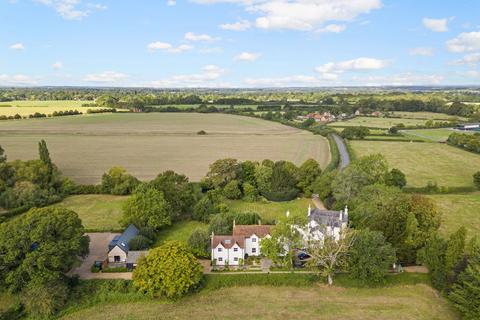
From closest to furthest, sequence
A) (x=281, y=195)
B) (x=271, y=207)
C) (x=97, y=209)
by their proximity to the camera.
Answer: (x=97, y=209) < (x=271, y=207) < (x=281, y=195)

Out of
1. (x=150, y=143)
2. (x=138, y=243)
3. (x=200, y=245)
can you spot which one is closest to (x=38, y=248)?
(x=138, y=243)

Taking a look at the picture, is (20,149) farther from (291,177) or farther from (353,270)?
(353,270)

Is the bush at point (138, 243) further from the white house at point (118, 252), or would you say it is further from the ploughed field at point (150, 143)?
the ploughed field at point (150, 143)

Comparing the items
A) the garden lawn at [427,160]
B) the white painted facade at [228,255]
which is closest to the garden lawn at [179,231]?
the white painted facade at [228,255]

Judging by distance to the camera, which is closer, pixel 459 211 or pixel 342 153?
pixel 459 211

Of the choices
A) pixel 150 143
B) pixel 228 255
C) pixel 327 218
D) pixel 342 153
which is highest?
pixel 150 143

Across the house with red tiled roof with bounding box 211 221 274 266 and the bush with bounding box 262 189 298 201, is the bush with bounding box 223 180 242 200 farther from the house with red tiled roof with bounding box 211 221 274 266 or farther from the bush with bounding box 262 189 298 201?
the house with red tiled roof with bounding box 211 221 274 266

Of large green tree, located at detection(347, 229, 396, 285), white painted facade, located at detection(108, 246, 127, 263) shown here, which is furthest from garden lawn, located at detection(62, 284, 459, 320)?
white painted facade, located at detection(108, 246, 127, 263)

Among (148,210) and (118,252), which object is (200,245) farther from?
(148,210)
